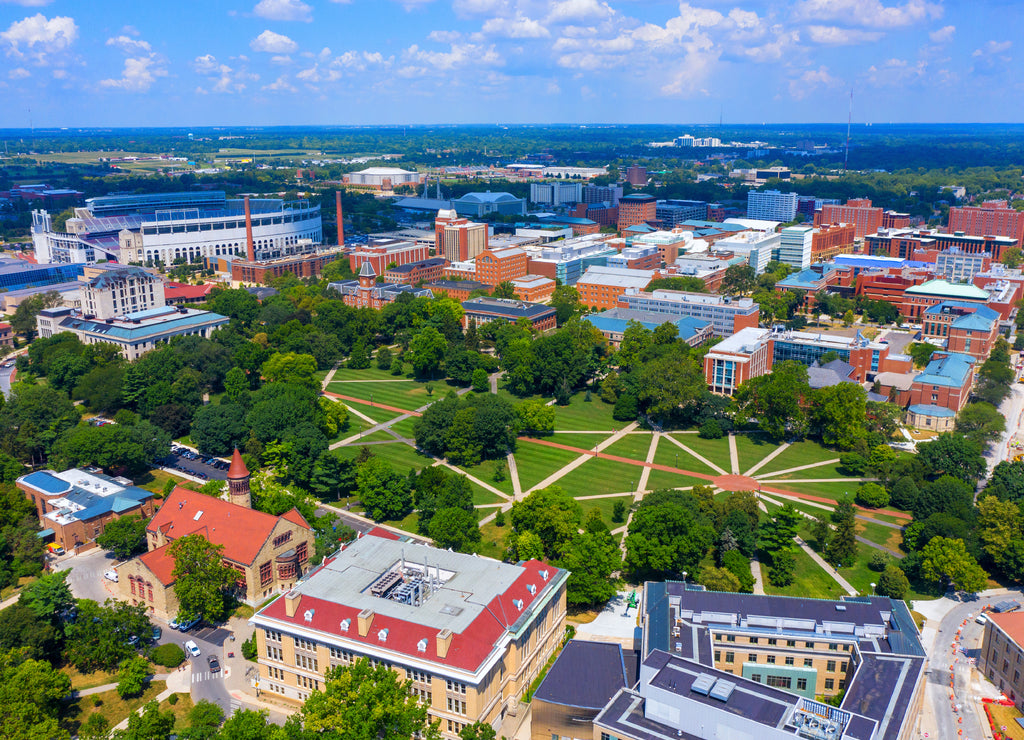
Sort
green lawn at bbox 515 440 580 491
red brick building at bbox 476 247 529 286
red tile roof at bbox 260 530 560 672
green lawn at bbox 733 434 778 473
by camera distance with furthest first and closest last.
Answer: red brick building at bbox 476 247 529 286 < green lawn at bbox 733 434 778 473 < green lawn at bbox 515 440 580 491 < red tile roof at bbox 260 530 560 672

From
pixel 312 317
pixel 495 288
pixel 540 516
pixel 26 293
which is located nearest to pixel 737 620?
pixel 540 516

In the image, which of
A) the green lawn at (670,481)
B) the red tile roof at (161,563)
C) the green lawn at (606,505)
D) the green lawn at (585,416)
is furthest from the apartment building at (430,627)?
the green lawn at (585,416)

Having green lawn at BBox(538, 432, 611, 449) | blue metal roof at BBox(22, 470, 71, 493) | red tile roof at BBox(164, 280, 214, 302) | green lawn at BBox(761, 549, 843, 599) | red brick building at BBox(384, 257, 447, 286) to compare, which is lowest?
green lawn at BBox(761, 549, 843, 599)

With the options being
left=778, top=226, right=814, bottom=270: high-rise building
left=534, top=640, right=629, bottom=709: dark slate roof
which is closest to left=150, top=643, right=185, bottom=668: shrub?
left=534, top=640, right=629, bottom=709: dark slate roof

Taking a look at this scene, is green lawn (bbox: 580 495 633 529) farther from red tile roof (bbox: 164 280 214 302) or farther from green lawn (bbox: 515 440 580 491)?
red tile roof (bbox: 164 280 214 302)

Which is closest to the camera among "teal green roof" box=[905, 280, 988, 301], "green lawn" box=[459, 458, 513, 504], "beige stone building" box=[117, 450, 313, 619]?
"beige stone building" box=[117, 450, 313, 619]
